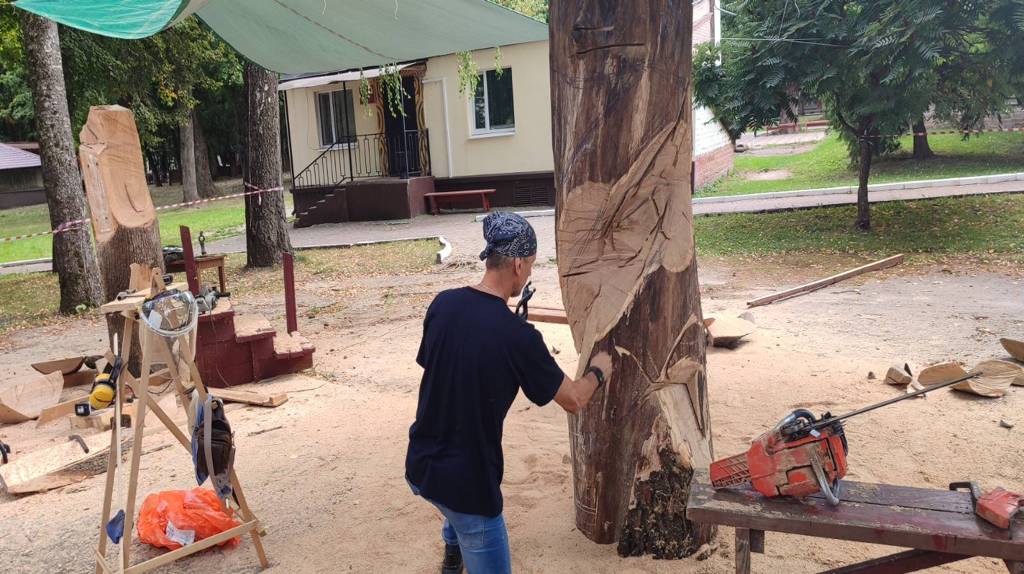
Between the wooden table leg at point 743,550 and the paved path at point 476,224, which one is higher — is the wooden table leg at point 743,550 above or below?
below

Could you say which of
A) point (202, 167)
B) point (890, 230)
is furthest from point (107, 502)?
point (202, 167)

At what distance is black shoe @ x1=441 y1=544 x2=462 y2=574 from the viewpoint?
10.3 ft

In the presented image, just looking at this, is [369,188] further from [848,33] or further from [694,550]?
[694,550]

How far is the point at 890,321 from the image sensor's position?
260 inches

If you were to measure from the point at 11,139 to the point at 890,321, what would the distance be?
4281cm

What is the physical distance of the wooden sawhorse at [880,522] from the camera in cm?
213

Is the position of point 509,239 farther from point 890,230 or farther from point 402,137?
point 402,137

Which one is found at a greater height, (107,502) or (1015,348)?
(107,502)

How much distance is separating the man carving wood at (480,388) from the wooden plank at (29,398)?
4.56 m

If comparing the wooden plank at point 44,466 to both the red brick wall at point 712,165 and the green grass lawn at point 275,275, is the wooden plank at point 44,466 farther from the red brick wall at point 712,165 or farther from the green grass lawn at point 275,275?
the red brick wall at point 712,165

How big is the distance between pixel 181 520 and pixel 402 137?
15004mm

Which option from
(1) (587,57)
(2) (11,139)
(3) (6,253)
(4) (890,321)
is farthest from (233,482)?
(2) (11,139)

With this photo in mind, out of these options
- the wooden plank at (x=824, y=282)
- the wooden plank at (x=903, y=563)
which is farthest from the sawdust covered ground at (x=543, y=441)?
the wooden plank at (x=903, y=563)

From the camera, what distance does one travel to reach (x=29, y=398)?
5.77 m
